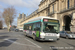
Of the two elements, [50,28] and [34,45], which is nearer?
[34,45]

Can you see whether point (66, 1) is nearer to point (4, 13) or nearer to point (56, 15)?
point (56, 15)

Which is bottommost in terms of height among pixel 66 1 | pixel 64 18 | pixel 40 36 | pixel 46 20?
pixel 40 36

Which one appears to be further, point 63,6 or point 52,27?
point 63,6

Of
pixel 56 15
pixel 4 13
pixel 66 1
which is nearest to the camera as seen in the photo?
pixel 66 1

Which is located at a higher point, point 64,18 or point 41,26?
point 64,18

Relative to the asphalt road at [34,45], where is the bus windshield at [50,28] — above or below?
above

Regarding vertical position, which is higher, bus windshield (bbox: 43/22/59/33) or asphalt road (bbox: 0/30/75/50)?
bus windshield (bbox: 43/22/59/33)

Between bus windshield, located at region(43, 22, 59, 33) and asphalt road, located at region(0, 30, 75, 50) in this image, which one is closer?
asphalt road, located at region(0, 30, 75, 50)

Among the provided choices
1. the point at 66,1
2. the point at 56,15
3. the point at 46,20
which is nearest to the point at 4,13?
the point at 56,15

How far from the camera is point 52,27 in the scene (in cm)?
996

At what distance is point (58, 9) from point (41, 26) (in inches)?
877

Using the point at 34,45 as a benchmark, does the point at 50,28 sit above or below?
above

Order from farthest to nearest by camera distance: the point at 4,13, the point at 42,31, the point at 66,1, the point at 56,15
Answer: the point at 4,13, the point at 56,15, the point at 66,1, the point at 42,31

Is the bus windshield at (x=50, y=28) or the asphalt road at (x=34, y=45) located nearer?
the asphalt road at (x=34, y=45)
